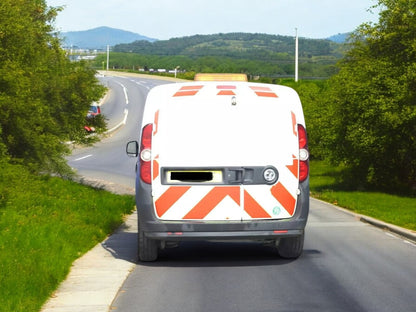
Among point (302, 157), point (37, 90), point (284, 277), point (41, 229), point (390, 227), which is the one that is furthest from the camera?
point (37, 90)

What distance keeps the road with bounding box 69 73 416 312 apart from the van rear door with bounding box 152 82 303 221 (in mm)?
848

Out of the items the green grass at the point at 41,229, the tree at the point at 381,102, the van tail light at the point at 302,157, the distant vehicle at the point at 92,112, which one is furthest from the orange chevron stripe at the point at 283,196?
the distant vehicle at the point at 92,112

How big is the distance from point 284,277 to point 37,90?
45.7 ft

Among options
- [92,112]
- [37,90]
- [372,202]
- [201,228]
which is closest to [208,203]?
[201,228]

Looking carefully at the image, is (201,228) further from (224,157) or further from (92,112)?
(92,112)

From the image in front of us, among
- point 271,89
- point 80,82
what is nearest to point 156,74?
point 80,82

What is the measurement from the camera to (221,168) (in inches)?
465

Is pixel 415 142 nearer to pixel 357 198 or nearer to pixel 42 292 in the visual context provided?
pixel 357 198

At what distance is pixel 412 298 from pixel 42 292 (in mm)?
4055

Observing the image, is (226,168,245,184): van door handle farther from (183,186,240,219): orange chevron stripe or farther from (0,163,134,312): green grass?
(0,163,134,312): green grass

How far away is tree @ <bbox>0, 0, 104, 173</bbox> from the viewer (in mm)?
20250

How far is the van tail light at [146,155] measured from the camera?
38.7 ft

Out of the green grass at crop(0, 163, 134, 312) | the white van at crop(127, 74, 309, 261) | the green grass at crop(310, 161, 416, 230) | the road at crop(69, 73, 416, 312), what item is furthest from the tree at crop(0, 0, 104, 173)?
the white van at crop(127, 74, 309, 261)

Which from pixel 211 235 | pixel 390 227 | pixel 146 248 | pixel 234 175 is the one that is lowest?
pixel 390 227
